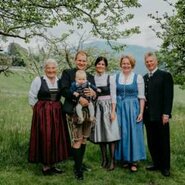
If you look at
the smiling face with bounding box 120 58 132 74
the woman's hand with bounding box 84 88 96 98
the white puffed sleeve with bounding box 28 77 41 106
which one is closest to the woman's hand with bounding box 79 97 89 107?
the woman's hand with bounding box 84 88 96 98

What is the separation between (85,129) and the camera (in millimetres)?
7641

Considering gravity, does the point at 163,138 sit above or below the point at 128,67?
below

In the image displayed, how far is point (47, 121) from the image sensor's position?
769cm

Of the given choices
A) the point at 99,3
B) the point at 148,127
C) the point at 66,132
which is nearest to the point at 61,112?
the point at 66,132

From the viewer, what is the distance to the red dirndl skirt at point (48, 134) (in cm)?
770

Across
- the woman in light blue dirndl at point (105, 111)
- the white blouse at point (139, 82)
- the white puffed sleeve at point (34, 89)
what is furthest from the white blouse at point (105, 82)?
the white puffed sleeve at point (34, 89)

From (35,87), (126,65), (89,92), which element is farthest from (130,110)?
(35,87)

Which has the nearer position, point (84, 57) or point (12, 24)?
point (84, 57)

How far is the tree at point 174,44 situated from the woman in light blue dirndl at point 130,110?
7714 millimetres

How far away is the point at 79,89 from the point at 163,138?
1.96m

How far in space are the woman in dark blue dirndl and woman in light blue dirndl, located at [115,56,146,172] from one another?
3.90 feet

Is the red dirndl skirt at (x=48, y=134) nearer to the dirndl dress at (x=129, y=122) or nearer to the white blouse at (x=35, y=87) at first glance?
the white blouse at (x=35, y=87)

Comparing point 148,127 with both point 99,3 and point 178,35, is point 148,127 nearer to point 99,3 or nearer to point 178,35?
point 99,3

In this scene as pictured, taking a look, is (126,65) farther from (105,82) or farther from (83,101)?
(83,101)
